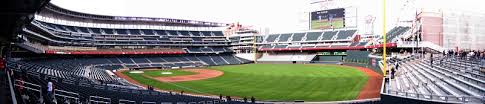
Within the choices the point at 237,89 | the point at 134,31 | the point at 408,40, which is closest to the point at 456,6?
the point at 408,40

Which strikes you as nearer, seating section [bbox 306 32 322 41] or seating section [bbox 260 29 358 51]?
seating section [bbox 260 29 358 51]

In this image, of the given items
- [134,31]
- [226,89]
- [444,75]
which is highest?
[134,31]

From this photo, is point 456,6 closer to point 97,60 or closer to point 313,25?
point 313,25

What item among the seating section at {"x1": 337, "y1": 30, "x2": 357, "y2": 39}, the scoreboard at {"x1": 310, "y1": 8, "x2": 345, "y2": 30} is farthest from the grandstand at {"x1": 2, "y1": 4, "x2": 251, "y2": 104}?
the seating section at {"x1": 337, "y1": 30, "x2": 357, "y2": 39}

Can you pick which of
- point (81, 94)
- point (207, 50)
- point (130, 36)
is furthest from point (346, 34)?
point (81, 94)

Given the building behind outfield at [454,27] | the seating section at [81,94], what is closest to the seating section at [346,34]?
the building behind outfield at [454,27]

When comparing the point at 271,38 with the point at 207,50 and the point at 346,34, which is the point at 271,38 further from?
the point at 346,34

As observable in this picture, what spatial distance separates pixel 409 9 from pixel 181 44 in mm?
44997

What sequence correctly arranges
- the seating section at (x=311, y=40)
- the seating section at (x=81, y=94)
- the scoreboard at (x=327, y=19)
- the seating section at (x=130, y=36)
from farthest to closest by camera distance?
1. the scoreboard at (x=327, y=19)
2. the seating section at (x=311, y=40)
3. the seating section at (x=130, y=36)
4. the seating section at (x=81, y=94)

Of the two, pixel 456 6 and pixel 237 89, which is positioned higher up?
pixel 456 6

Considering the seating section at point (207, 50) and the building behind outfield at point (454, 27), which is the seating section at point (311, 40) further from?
the building behind outfield at point (454, 27)

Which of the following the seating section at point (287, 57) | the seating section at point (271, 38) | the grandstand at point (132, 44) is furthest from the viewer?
the seating section at point (271, 38)

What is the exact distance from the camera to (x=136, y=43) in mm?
76562

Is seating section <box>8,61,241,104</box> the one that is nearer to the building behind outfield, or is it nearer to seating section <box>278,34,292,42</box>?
the building behind outfield
